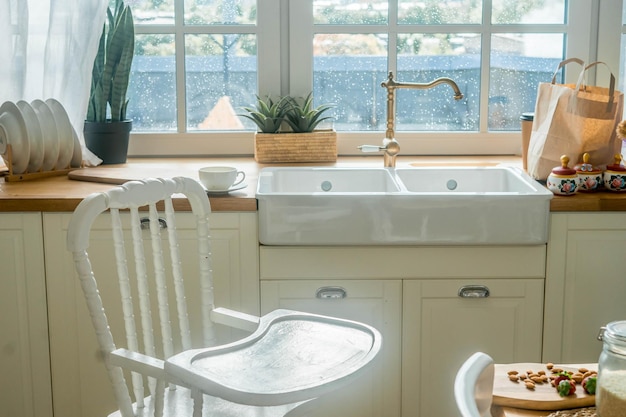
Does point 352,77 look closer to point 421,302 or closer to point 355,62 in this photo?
point 355,62

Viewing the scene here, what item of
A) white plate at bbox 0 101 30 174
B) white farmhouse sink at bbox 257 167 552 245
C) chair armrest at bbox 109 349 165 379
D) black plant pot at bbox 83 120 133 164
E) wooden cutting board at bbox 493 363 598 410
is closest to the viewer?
wooden cutting board at bbox 493 363 598 410

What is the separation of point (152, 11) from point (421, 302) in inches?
57.7

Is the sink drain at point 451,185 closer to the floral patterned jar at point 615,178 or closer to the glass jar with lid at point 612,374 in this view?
the floral patterned jar at point 615,178

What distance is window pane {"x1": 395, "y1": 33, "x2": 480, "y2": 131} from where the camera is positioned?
3240 millimetres

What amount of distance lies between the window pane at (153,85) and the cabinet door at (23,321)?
862 millimetres

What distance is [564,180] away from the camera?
2.53 m

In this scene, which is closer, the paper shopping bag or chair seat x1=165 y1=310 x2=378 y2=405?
chair seat x1=165 y1=310 x2=378 y2=405

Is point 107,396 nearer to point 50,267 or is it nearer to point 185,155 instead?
point 50,267

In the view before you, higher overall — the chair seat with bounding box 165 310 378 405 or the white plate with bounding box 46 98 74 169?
the white plate with bounding box 46 98 74 169

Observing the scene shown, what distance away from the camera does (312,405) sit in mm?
1676

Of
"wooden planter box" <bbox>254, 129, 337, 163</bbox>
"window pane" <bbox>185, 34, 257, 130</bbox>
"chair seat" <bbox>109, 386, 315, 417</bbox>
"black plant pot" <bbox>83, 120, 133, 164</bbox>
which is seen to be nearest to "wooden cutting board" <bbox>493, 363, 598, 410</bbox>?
"chair seat" <bbox>109, 386, 315, 417</bbox>

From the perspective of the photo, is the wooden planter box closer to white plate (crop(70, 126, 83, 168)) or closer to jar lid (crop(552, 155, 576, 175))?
white plate (crop(70, 126, 83, 168))

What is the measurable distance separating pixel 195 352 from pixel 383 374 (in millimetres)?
1078

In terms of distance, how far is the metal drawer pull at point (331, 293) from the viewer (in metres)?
2.54
